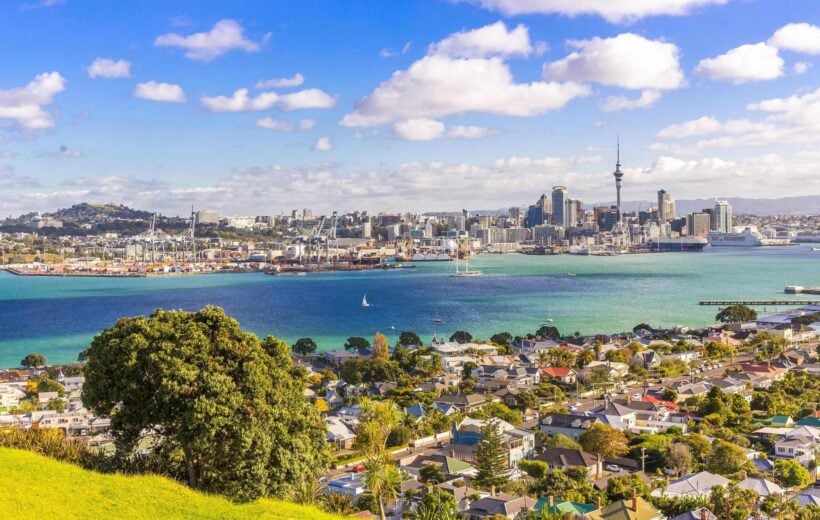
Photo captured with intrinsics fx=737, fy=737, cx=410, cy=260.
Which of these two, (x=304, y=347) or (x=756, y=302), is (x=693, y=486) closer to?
(x=304, y=347)

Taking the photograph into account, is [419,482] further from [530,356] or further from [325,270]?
[325,270]

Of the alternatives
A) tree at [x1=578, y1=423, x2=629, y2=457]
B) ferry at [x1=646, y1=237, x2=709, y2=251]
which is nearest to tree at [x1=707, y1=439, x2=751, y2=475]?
tree at [x1=578, y1=423, x2=629, y2=457]

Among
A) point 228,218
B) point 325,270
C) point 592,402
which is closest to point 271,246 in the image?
point 325,270

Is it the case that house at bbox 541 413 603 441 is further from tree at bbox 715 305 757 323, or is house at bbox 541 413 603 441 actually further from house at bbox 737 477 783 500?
tree at bbox 715 305 757 323

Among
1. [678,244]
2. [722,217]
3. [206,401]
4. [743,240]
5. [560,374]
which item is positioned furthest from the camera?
[722,217]

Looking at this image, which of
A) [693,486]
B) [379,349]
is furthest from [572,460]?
[379,349]

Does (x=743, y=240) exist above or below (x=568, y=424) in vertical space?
above

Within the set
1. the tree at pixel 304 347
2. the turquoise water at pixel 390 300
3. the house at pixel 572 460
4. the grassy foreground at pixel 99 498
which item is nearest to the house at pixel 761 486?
the house at pixel 572 460
